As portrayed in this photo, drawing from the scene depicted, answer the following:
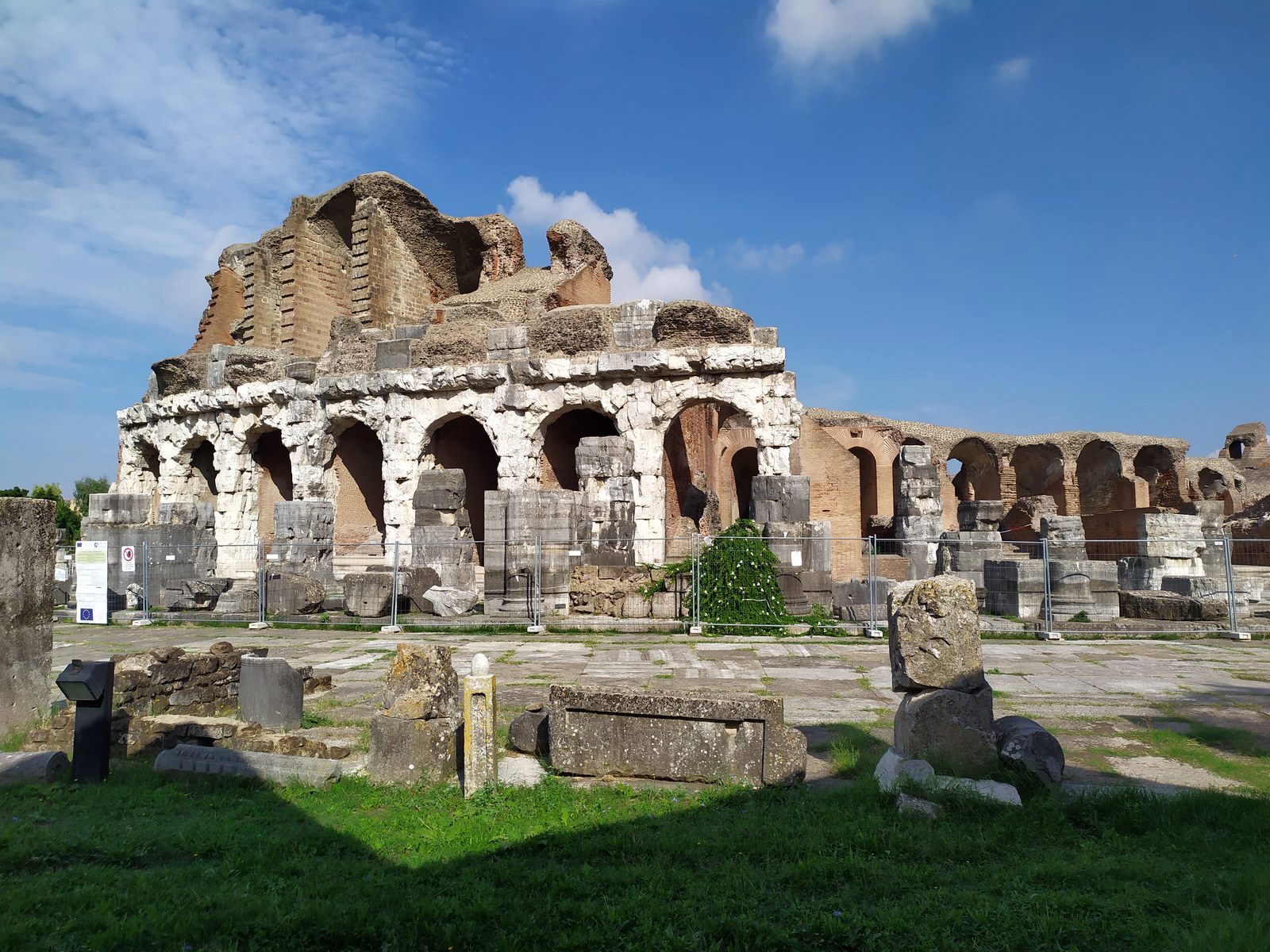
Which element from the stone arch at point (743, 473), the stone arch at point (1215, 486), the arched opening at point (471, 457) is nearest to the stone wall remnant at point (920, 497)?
the stone arch at point (743, 473)

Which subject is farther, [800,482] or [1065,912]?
[800,482]

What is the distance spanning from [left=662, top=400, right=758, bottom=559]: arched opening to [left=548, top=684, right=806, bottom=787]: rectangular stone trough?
1518 centimetres

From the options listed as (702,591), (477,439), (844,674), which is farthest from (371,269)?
(844,674)

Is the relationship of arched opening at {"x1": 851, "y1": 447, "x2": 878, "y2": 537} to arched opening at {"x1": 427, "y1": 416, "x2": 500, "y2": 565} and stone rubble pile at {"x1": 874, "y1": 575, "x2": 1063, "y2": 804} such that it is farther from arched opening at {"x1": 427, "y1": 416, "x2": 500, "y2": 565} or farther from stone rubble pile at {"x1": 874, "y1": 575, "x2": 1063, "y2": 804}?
stone rubble pile at {"x1": 874, "y1": 575, "x2": 1063, "y2": 804}

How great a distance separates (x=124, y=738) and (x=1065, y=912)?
6.26 metres

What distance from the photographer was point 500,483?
18938mm

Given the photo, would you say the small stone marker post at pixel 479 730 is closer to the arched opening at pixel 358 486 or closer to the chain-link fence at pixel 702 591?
the chain-link fence at pixel 702 591

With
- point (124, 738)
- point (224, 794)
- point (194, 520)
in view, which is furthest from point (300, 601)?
point (224, 794)

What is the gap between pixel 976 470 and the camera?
35.1 meters

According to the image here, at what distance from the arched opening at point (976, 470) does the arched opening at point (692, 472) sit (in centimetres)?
1431

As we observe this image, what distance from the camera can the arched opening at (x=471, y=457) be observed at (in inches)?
850

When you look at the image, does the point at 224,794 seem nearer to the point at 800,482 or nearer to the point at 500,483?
the point at 800,482

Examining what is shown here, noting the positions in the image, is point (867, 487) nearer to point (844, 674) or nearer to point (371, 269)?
point (371, 269)

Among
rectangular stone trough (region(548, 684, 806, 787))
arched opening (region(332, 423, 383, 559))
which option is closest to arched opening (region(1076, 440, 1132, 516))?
arched opening (region(332, 423, 383, 559))
